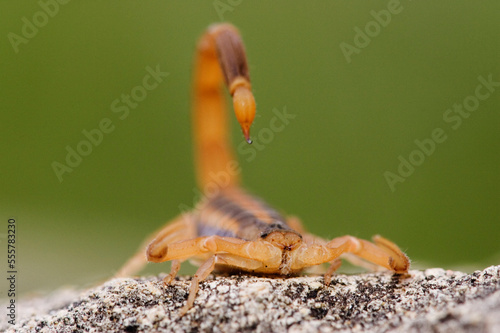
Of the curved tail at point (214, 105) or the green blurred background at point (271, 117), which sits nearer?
the curved tail at point (214, 105)

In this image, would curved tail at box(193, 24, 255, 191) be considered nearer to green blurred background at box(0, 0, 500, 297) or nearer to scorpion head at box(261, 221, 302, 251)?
scorpion head at box(261, 221, 302, 251)

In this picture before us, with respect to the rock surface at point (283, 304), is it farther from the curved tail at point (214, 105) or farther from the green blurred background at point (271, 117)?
the green blurred background at point (271, 117)

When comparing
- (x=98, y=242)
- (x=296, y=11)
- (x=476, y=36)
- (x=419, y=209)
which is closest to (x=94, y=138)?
(x=98, y=242)

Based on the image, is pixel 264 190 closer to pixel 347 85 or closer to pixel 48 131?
pixel 347 85

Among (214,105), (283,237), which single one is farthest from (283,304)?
(214,105)

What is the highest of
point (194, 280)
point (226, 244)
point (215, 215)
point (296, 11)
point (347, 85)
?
point (296, 11)

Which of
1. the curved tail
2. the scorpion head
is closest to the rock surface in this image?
the scorpion head

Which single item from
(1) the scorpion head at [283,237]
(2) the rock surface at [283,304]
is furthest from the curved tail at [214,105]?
(2) the rock surface at [283,304]
